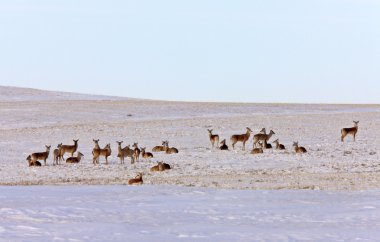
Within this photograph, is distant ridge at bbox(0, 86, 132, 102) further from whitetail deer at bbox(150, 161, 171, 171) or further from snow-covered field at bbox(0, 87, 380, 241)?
whitetail deer at bbox(150, 161, 171, 171)

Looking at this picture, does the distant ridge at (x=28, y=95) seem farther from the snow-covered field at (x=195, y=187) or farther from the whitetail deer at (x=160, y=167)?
the whitetail deer at (x=160, y=167)

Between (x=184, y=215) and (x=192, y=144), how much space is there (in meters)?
17.9

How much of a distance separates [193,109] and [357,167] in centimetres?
2861

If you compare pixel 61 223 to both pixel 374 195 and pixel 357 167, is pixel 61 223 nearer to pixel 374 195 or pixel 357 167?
pixel 374 195

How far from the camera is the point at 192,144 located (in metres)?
30.9

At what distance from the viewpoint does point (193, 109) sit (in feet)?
169

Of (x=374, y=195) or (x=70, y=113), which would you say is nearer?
(x=374, y=195)

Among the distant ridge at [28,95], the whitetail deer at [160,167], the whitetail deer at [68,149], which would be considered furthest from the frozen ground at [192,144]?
the distant ridge at [28,95]

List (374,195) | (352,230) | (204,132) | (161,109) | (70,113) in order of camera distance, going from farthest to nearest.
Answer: (161,109) → (70,113) → (204,132) → (374,195) → (352,230)

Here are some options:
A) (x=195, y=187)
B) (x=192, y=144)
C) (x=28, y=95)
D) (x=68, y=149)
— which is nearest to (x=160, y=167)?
(x=68, y=149)

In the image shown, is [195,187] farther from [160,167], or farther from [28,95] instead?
[28,95]

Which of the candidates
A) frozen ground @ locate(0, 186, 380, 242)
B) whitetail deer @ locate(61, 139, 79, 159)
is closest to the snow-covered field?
frozen ground @ locate(0, 186, 380, 242)

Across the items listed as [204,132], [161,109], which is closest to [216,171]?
[204,132]

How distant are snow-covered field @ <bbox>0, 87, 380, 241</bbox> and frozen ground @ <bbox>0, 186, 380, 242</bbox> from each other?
17 millimetres
